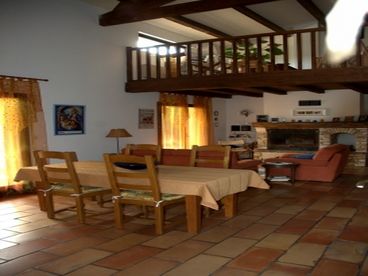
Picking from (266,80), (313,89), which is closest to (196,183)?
(266,80)

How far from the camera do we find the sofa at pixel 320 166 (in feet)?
23.2

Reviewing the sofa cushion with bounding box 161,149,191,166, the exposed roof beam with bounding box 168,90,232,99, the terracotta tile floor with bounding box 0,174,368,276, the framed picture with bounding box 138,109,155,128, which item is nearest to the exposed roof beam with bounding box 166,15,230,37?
the exposed roof beam with bounding box 168,90,232,99

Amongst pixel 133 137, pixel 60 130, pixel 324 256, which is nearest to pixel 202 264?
pixel 324 256

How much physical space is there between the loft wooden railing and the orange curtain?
99.9 inches

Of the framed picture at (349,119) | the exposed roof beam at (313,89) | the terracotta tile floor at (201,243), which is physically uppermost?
the exposed roof beam at (313,89)

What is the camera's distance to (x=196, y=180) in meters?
3.66

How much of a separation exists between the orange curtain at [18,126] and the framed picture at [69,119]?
37 centimetres

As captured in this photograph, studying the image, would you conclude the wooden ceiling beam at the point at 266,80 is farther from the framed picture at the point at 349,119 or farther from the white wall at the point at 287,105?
the white wall at the point at 287,105

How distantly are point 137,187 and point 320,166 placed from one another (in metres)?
4.49

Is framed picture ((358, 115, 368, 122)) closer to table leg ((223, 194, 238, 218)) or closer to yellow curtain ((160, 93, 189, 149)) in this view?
yellow curtain ((160, 93, 189, 149))

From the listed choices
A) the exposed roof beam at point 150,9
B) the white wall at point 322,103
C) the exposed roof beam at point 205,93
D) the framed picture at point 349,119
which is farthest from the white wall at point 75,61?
the framed picture at point 349,119

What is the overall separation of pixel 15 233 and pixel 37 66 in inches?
142

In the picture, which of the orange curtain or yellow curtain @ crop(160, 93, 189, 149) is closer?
the orange curtain

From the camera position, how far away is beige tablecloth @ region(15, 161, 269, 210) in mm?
3543
